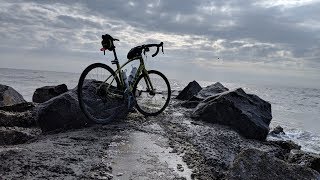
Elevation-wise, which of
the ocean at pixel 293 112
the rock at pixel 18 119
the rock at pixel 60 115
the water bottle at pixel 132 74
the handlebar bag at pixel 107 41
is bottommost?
Answer: the ocean at pixel 293 112

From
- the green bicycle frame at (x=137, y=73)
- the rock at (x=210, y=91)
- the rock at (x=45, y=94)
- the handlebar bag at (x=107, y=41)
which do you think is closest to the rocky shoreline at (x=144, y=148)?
the green bicycle frame at (x=137, y=73)

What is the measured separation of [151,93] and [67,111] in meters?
3.12

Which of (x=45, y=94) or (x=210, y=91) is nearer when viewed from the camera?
(x=45, y=94)

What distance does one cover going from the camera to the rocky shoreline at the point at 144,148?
511cm

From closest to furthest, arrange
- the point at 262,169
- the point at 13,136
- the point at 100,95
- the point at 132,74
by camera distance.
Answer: the point at 262,169, the point at 13,136, the point at 100,95, the point at 132,74

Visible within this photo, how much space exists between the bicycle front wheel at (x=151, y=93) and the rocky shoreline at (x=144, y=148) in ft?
1.12

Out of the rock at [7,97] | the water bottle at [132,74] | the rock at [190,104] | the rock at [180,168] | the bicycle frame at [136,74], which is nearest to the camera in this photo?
the rock at [180,168]

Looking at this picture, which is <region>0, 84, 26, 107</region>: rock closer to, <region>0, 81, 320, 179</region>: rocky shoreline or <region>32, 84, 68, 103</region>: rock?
<region>32, 84, 68, 103</region>: rock

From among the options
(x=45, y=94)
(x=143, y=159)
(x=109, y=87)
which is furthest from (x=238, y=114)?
(x=45, y=94)

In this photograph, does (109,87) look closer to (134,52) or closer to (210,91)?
(134,52)

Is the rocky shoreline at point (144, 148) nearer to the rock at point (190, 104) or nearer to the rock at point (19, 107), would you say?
the rock at point (19, 107)

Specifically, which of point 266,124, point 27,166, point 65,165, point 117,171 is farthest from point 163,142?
point 266,124

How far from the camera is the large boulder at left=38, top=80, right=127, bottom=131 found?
26.3ft

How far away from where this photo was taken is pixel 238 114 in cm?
1027
